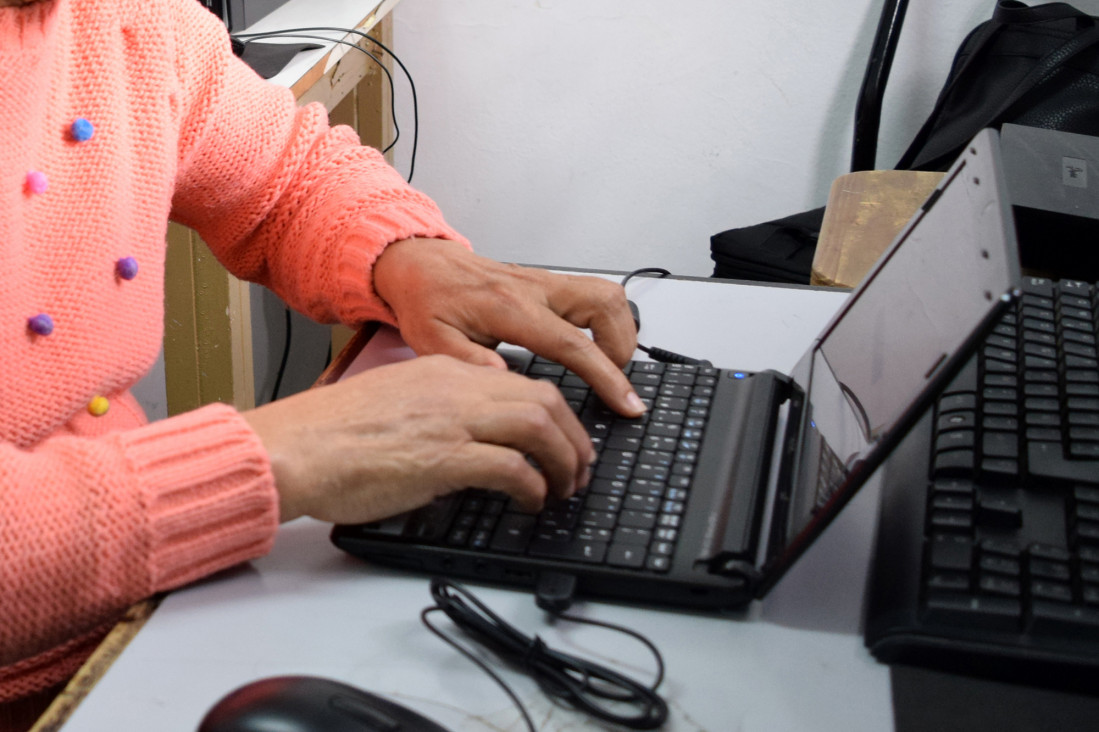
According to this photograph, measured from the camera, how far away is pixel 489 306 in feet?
2.42

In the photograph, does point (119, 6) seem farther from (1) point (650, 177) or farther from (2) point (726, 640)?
(1) point (650, 177)

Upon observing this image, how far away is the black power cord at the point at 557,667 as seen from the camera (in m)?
0.45

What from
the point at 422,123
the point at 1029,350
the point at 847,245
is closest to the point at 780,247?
the point at 847,245

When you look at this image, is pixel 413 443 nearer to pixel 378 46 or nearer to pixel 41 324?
pixel 41 324

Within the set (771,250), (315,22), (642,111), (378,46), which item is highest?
(315,22)

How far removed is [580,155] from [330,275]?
145 centimetres

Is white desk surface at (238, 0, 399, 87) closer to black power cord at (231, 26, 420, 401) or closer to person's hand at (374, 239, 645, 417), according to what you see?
black power cord at (231, 26, 420, 401)

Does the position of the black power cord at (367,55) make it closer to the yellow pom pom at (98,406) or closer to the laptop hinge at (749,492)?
the yellow pom pom at (98,406)

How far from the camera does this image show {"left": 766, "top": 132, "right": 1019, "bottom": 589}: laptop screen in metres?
0.46

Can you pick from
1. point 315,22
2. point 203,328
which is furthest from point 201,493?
point 315,22

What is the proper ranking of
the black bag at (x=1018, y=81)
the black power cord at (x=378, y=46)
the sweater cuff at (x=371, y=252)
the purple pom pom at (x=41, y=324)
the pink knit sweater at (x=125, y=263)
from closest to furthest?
the pink knit sweater at (x=125, y=263), the purple pom pom at (x=41, y=324), the sweater cuff at (x=371, y=252), the black power cord at (x=378, y=46), the black bag at (x=1018, y=81)

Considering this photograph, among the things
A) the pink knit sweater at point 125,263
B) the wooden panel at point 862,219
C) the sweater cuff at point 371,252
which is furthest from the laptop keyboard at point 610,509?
the wooden panel at point 862,219

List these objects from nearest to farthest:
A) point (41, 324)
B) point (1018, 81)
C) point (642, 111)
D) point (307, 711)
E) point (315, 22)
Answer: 1. point (307, 711)
2. point (41, 324)
3. point (315, 22)
4. point (1018, 81)
5. point (642, 111)

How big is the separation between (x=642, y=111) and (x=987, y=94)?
26.5 inches
